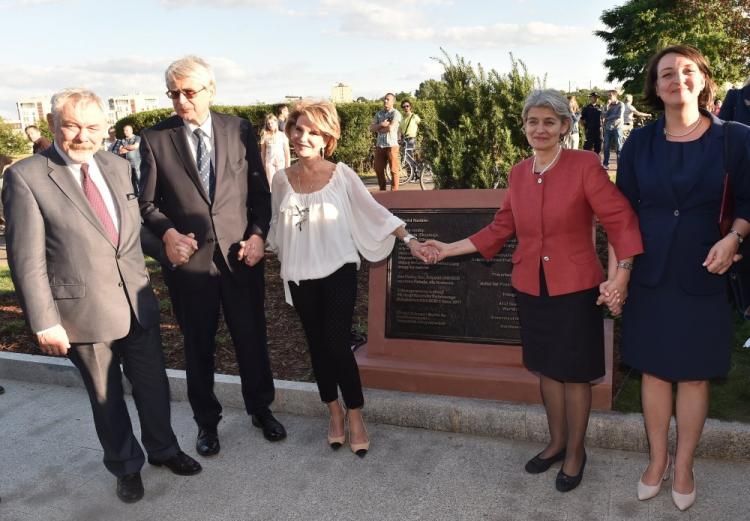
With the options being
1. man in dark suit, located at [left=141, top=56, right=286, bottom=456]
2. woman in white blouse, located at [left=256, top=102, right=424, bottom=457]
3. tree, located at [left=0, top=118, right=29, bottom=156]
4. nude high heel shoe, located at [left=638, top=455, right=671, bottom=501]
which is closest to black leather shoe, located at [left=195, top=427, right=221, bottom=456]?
man in dark suit, located at [left=141, top=56, right=286, bottom=456]

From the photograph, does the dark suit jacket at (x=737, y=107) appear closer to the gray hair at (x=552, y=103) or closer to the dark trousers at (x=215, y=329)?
the gray hair at (x=552, y=103)

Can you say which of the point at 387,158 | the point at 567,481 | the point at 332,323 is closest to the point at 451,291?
the point at 332,323

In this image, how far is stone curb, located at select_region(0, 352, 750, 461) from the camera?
132 inches

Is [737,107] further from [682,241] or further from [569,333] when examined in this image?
[569,333]

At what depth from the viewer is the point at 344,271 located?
136 inches

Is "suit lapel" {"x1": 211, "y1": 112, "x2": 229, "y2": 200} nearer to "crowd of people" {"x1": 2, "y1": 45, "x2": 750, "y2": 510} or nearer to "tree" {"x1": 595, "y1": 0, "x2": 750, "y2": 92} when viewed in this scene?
"crowd of people" {"x1": 2, "y1": 45, "x2": 750, "y2": 510}

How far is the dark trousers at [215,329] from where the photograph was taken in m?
3.57

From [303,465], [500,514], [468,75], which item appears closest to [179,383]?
[303,465]

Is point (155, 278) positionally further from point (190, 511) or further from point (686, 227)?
point (686, 227)

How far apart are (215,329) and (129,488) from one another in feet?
3.19

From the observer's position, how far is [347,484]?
3350mm

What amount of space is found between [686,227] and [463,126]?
291 cm

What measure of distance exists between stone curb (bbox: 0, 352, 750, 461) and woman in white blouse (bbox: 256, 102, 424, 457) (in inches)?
17.0

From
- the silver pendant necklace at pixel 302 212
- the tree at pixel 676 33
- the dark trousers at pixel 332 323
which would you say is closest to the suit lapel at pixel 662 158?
the dark trousers at pixel 332 323
